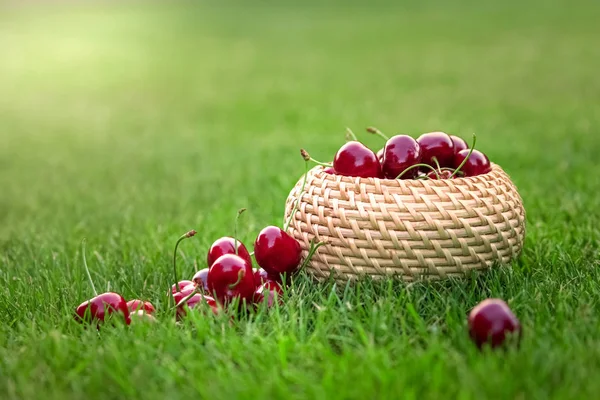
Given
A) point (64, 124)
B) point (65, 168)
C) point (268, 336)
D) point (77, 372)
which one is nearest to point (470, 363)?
point (268, 336)

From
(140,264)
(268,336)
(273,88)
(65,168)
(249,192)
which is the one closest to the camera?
(268,336)

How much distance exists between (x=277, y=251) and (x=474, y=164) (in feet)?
2.85

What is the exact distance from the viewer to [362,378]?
198 centimetres

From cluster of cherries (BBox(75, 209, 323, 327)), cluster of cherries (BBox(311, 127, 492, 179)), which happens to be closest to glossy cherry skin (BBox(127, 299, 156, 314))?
cluster of cherries (BBox(75, 209, 323, 327))

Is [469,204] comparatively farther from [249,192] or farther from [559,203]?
[249,192]

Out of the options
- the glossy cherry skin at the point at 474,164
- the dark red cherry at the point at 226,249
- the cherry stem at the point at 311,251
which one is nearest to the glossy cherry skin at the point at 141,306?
the dark red cherry at the point at 226,249

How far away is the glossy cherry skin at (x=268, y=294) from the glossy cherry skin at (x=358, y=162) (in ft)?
1.69

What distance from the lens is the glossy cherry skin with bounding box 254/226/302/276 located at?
2.72m

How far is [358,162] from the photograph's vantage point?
2.78m

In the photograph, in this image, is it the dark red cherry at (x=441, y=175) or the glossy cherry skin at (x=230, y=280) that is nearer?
the glossy cherry skin at (x=230, y=280)

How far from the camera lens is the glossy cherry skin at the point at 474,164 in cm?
291

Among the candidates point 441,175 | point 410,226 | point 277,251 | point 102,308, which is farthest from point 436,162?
point 102,308

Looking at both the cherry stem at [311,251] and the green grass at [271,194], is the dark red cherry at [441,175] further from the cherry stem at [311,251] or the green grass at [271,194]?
the cherry stem at [311,251]

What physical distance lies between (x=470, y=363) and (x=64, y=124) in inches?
298
